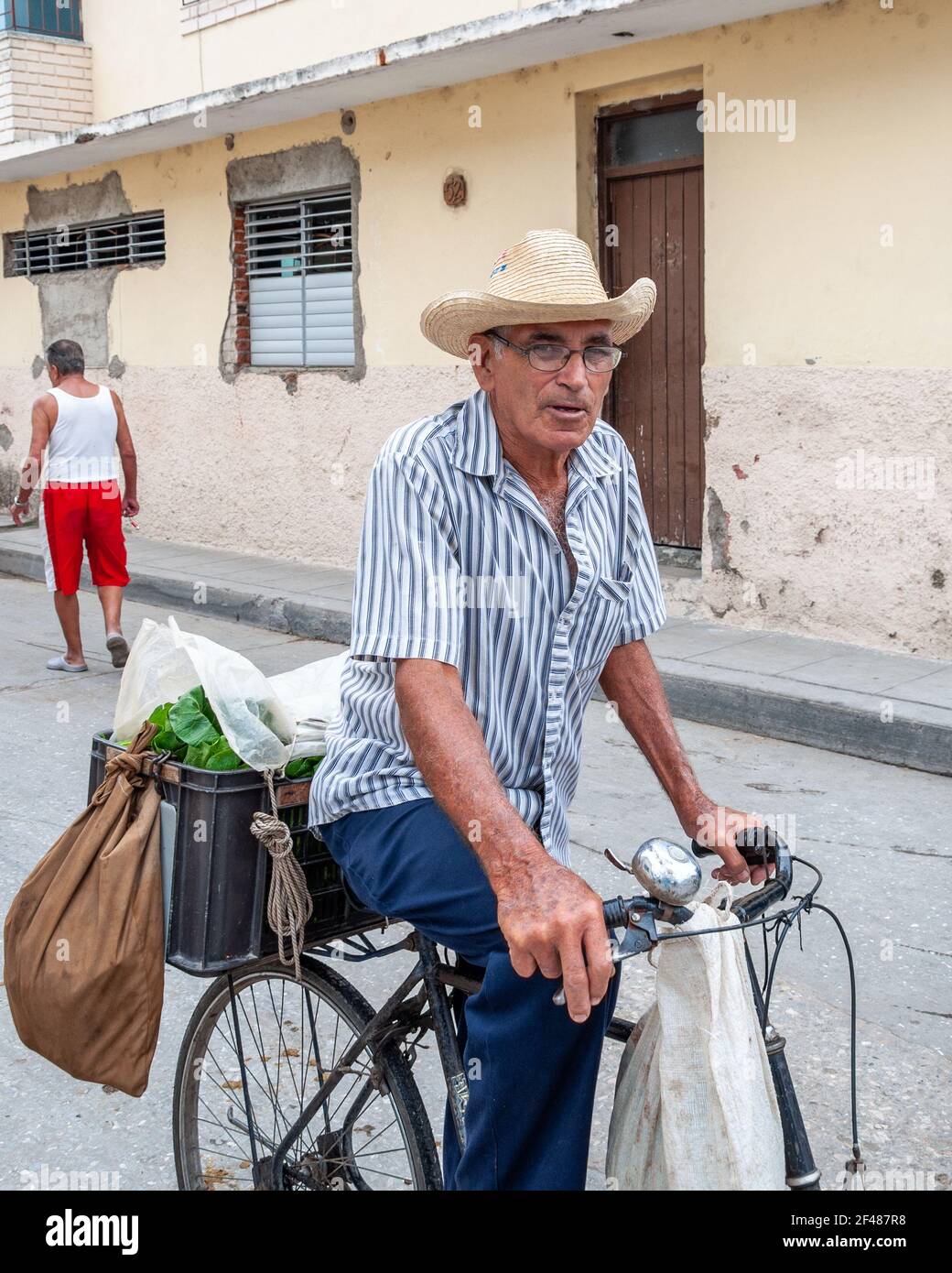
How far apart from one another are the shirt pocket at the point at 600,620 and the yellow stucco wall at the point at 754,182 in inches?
227

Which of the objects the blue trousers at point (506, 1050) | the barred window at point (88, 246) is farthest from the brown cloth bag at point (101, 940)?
the barred window at point (88, 246)

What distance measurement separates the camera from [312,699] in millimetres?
2770

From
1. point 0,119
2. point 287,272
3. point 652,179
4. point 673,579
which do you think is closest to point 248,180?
point 287,272

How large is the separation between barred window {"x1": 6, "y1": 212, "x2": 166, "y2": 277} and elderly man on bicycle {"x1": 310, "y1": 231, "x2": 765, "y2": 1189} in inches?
445

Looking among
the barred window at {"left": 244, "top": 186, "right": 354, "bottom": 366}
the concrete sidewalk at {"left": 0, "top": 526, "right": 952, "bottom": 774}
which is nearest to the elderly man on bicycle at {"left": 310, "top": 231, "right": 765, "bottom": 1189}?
the concrete sidewalk at {"left": 0, "top": 526, "right": 952, "bottom": 774}

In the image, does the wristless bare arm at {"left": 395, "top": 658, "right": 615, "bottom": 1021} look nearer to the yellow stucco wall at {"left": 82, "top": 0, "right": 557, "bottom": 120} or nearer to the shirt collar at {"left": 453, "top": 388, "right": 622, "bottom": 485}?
the shirt collar at {"left": 453, "top": 388, "right": 622, "bottom": 485}

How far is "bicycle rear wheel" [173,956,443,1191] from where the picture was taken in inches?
99.6

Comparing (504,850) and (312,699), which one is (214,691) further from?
(504,850)

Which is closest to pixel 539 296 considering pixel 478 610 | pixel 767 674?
pixel 478 610

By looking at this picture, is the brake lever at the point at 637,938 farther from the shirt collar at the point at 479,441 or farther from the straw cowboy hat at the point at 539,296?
the straw cowboy hat at the point at 539,296

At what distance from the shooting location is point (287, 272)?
11.8 meters

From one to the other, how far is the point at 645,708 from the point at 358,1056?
78 cm

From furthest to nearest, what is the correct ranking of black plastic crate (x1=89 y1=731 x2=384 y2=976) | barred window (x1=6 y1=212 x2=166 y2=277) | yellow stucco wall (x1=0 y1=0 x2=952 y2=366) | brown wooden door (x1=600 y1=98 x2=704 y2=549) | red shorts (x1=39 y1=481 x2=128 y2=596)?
barred window (x1=6 y1=212 x2=166 y2=277)
brown wooden door (x1=600 y1=98 x2=704 y2=549)
red shorts (x1=39 y1=481 x2=128 y2=596)
yellow stucco wall (x1=0 y1=0 x2=952 y2=366)
black plastic crate (x1=89 y1=731 x2=384 y2=976)

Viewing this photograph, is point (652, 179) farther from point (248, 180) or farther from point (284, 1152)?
point (284, 1152)
